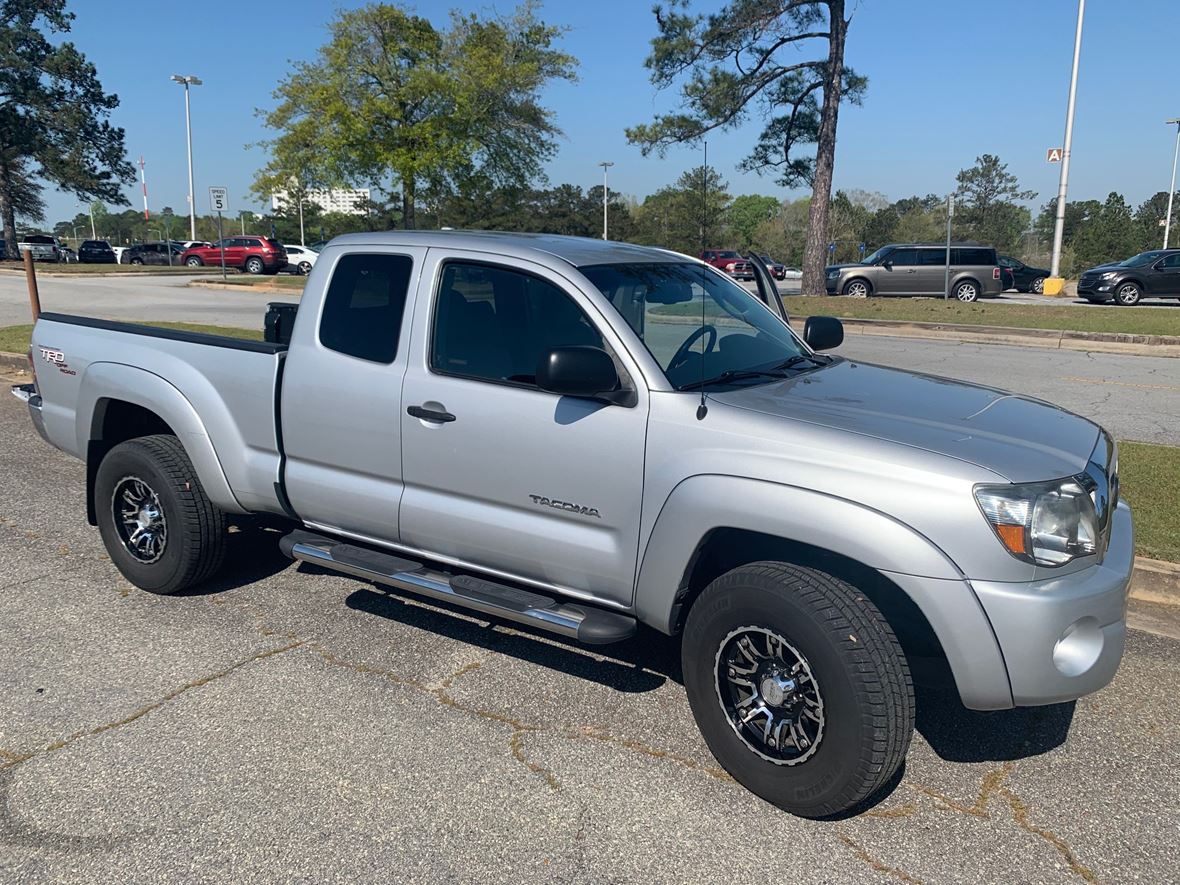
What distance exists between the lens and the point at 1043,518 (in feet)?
9.52

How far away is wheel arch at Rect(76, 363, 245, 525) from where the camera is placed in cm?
461

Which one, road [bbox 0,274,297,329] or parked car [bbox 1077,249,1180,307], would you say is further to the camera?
parked car [bbox 1077,249,1180,307]

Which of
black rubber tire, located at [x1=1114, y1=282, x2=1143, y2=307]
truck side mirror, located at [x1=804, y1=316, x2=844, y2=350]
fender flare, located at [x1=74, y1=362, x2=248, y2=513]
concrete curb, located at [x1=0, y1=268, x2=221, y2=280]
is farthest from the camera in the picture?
concrete curb, located at [x1=0, y1=268, x2=221, y2=280]

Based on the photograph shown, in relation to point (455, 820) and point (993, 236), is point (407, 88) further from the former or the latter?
point (993, 236)

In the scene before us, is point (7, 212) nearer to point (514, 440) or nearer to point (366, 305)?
point (366, 305)

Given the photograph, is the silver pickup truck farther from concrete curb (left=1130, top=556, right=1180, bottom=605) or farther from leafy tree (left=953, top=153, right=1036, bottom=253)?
leafy tree (left=953, top=153, right=1036, bottom=253)

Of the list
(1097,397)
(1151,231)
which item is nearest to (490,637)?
(1097,397)

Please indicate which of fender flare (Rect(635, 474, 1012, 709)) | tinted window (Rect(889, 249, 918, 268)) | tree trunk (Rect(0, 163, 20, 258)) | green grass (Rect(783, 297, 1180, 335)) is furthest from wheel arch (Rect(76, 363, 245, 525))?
tree trunk (Rect(0, 163, 20, 258))

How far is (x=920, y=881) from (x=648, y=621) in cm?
121

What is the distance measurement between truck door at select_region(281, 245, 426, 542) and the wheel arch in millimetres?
482

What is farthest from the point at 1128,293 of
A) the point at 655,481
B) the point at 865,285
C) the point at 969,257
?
the point at 655,481

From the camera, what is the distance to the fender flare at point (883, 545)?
9.40ft

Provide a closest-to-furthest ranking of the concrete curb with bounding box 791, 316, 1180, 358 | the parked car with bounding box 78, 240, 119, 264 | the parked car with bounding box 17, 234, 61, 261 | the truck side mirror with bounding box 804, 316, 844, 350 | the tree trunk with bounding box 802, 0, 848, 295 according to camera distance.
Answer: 1. the truck side mirror with bounding box 804, 316, 844, 350
2. the concrete curb with bounding box 791, 316, 1180, 358
3. the tree trunk with bounding box 802, 0, 848, 295
4. the parked car with bounding box 17, 234, 61, 261
5. the parked car with bounding box 78, 240, 119, 264

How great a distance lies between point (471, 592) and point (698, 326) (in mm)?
1437
